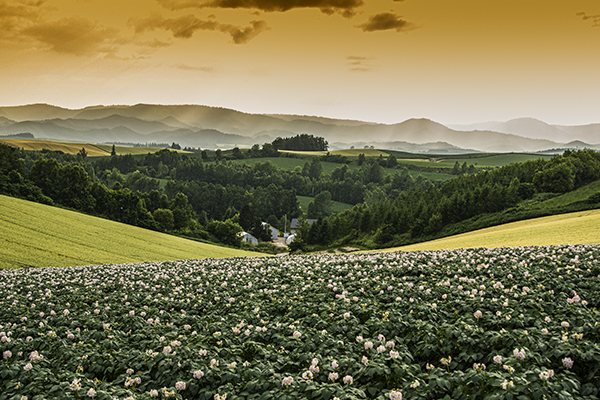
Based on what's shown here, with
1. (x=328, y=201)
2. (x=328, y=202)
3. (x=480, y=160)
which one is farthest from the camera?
(x=480, y=160)

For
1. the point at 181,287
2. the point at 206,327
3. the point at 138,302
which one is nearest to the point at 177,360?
the point at 206,327

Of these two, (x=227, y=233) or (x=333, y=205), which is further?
(x=333, y=205)

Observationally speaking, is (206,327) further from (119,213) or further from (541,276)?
(119,213)

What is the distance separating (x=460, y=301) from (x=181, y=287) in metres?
9.07

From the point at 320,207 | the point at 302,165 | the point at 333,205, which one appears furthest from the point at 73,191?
the point at 302,165

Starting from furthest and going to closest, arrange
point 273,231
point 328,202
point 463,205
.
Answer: point 328,202
point 273,231
point 463,205

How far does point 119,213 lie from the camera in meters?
72.3

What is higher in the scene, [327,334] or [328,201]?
[327,334]

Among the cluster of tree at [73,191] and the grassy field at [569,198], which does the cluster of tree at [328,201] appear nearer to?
the cluster of tree at [73,191]

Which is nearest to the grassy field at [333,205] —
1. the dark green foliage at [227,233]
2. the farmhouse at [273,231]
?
the farmhouse at [273,231]

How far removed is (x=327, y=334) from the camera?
7.56 m

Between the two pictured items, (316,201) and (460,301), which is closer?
(460,301)

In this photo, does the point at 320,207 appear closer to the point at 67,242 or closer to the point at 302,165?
the point at 302,165

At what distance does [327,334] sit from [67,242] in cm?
3603
